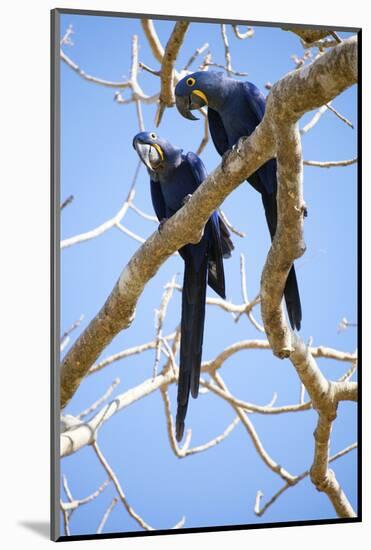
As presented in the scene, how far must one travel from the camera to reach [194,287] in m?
3.34

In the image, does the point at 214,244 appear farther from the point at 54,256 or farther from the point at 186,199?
the point at 54,256

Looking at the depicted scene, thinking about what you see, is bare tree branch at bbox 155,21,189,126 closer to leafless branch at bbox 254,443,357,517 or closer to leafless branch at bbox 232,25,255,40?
leafless branch at bbox 232,25,255,40

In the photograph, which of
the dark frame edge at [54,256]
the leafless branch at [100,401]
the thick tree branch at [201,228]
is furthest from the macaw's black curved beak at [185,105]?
the leafless branch at [100,401]

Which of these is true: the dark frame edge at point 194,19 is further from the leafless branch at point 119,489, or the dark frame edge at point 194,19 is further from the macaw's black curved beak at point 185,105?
the leafless branch at point 119,489

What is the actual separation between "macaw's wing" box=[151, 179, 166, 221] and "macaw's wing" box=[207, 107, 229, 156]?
0.82 ft

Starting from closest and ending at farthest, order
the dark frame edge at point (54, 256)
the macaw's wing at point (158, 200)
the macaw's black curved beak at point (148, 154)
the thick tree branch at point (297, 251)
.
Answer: the thick tree branch at point (297, 251)
the dark frame edge at point (54, 256)
the macaw's black curved beak at point (148, 154)
the macaw's wing at point (158, 200)

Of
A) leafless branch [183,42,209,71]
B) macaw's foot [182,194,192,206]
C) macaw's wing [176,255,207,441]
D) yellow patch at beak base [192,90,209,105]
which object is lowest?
macaw's wing [176,255,207,441]

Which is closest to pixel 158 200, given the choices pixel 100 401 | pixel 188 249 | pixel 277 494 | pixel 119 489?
pixel 188 249

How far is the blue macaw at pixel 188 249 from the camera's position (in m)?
3.31

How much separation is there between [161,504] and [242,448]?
342mm

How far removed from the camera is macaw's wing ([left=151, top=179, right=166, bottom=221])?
3361 mm

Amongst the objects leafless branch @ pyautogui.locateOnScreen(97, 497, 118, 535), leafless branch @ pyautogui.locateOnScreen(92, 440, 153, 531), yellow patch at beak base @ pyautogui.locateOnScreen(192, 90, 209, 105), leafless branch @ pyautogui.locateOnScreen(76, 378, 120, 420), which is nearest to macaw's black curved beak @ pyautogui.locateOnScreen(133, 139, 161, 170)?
yellow patch at beak base @ pyautogui.locateOnScreen(192, 90, 209, 105)

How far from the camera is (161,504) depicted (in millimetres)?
3277
